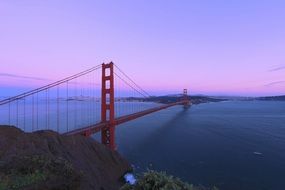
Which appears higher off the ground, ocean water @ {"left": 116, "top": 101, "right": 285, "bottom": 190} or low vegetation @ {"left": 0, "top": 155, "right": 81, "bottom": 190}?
low vegetation @ {"left": 0, "top": 155, "right": 81, "bottom": 190}

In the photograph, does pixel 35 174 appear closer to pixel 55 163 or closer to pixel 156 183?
pixel 55 163

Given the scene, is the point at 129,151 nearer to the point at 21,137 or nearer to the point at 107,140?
the point at 107,140

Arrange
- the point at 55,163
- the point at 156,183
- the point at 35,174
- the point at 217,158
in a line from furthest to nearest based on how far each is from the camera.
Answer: the point at 217,158 < the point at 55,163 < the point at 35,174 < the point at 156,183

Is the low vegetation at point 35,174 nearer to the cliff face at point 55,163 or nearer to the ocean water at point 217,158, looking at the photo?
the cliff face at point 55,163

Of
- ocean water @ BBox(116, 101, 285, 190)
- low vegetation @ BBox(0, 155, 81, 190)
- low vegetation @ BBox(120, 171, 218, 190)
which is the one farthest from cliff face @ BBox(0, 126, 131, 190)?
low vegetation @ BBox(120, 171, 218, 190)

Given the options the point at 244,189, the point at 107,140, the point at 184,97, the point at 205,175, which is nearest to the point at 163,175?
the point at 244,189

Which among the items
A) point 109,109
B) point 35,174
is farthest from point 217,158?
point 35,174

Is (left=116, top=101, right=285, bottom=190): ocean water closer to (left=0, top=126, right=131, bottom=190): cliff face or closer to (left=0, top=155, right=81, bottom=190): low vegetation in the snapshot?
(left=0, top=126, right=131, bottom=190): cliff face

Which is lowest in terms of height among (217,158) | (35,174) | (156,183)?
(217,158)
